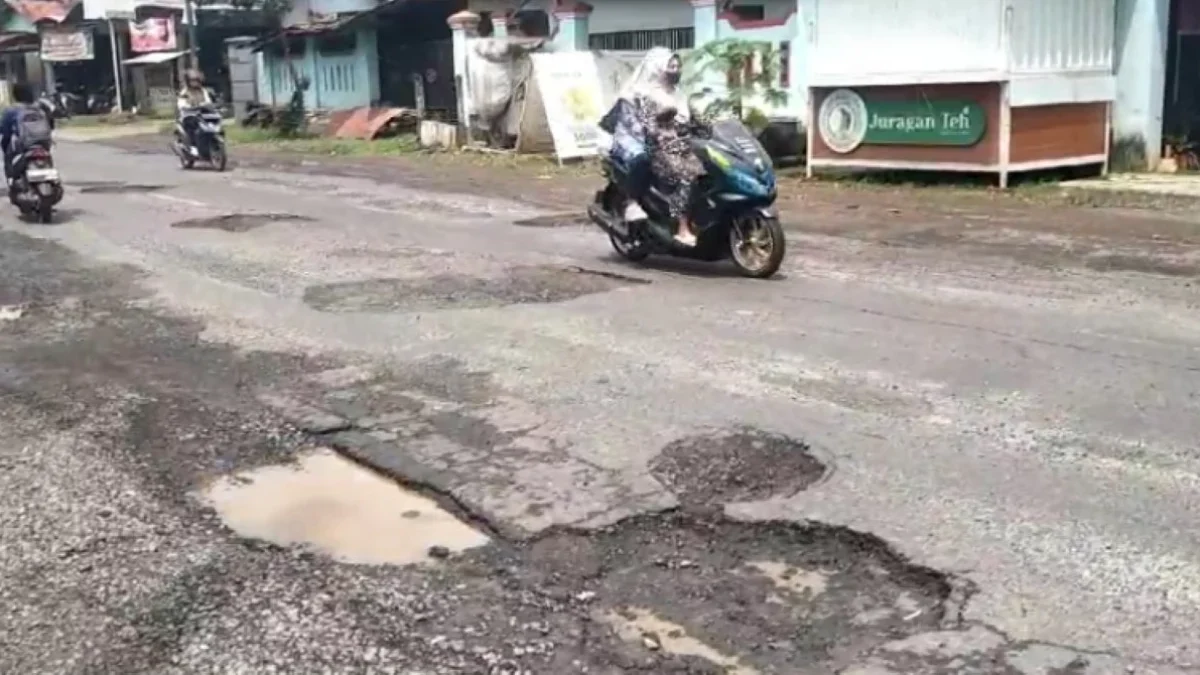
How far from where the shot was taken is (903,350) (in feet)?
21.9

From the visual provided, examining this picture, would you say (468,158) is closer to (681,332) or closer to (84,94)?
(681,332)

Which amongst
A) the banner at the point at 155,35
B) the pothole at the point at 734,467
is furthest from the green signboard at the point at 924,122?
the banner at the point at 155,35

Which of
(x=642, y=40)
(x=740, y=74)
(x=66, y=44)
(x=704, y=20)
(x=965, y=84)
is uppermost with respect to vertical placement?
(x=66, y=44)

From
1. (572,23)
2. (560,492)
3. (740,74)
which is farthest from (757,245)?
(572,23)

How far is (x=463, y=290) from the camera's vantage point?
28.3 feet

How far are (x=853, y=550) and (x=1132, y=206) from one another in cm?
994

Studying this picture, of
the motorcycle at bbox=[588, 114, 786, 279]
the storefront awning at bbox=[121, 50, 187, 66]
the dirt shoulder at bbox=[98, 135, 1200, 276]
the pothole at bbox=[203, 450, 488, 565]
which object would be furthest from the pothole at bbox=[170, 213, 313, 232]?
the storefront awning at bbox=[121, 50, 187, 66]

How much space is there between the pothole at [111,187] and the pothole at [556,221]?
233 inches

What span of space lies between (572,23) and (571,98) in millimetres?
3308

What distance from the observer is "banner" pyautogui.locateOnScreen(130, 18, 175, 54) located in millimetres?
40062

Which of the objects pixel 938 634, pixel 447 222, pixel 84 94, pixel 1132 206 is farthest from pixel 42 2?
pixel 938 634

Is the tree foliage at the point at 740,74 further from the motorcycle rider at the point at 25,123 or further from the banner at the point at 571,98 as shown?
the motorcycle rider at the point at 25,123

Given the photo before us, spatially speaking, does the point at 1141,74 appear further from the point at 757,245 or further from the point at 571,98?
the point at 757,245

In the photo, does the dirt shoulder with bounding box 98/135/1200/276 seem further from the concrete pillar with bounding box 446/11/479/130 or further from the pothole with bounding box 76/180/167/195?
the concrete pillar with bounding box 446/11/479/130
